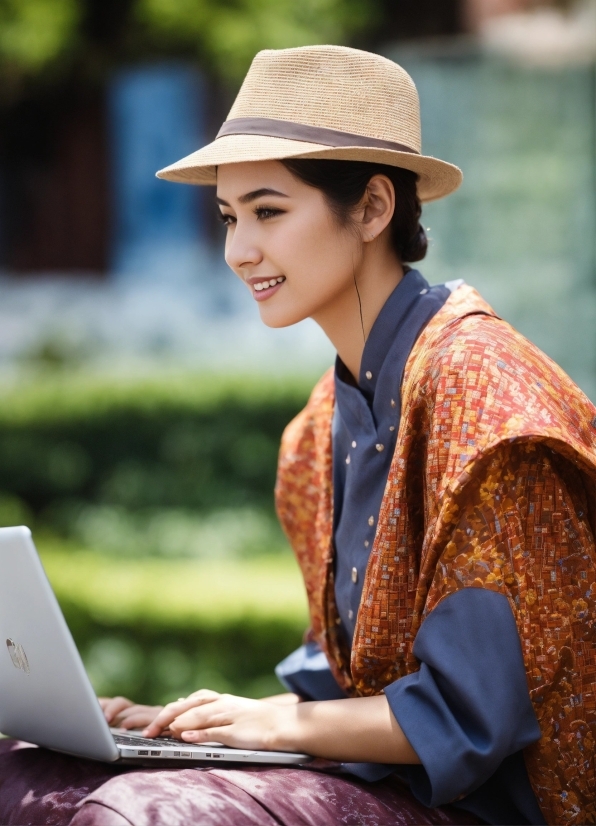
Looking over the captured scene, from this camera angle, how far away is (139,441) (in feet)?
21.3

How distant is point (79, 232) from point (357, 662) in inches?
311

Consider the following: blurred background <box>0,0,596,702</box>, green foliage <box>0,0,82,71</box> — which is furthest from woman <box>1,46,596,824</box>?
green foliage <box>0,0,82,71</box>

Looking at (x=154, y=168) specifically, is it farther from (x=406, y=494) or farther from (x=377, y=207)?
(x=406, y=494)

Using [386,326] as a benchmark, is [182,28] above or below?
above

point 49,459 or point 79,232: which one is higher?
point 79,232

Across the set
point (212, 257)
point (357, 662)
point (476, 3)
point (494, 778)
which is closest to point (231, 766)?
point (357, 662)

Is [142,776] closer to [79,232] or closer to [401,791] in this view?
[401,791]

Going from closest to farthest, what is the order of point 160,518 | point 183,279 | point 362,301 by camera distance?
point 362,301 < point 160,518 < point 183,279

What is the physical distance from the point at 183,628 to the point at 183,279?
4840 mm

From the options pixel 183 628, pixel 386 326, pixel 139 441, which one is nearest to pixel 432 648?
pixel 386 326

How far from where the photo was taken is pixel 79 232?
30.4ft

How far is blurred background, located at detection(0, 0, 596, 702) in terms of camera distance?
4621mm

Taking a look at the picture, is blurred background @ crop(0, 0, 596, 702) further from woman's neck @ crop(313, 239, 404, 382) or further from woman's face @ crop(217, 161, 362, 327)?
woman's face @ crop(217, 161, 362, 327)

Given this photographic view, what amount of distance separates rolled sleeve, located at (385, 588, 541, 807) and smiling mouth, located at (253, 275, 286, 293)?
708 mm
